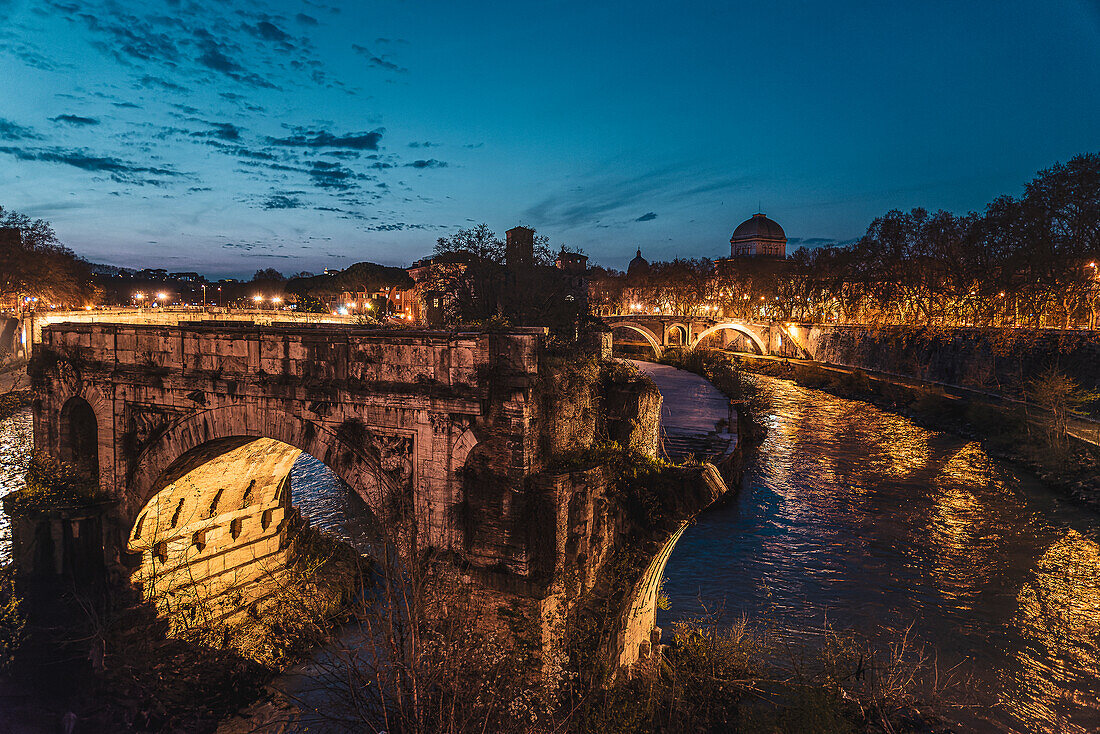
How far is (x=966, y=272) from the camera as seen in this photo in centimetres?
3491

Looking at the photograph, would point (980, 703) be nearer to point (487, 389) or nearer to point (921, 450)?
point (487, 389)

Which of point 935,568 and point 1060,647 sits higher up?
point 935,568

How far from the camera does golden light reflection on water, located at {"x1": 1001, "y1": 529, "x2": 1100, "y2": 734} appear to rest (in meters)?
9.77

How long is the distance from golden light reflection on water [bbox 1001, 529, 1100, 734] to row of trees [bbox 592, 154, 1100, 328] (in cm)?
1986

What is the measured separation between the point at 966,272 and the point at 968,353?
516 centimetres

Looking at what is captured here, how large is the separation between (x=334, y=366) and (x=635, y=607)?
5.33 metres

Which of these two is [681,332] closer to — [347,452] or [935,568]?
[935,568]

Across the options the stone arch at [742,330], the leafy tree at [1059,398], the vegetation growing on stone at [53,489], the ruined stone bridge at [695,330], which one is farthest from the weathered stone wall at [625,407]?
the stone arch at [742,330]

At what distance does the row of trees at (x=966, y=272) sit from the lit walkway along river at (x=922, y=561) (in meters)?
12.7

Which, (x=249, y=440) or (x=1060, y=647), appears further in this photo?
(x=1060, y=647)

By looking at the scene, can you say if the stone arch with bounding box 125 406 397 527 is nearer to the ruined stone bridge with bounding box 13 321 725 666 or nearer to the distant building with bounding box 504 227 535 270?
the ruined stone bridge with bounding box 13 321 725 666

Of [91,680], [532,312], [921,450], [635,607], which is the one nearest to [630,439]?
[635,607]

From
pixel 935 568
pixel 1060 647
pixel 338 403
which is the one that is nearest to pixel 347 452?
pixel 338 403

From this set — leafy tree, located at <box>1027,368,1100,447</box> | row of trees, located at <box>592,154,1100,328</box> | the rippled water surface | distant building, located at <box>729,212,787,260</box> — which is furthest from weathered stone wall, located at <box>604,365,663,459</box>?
distant building, located at <box>729,212,787,260</box>
